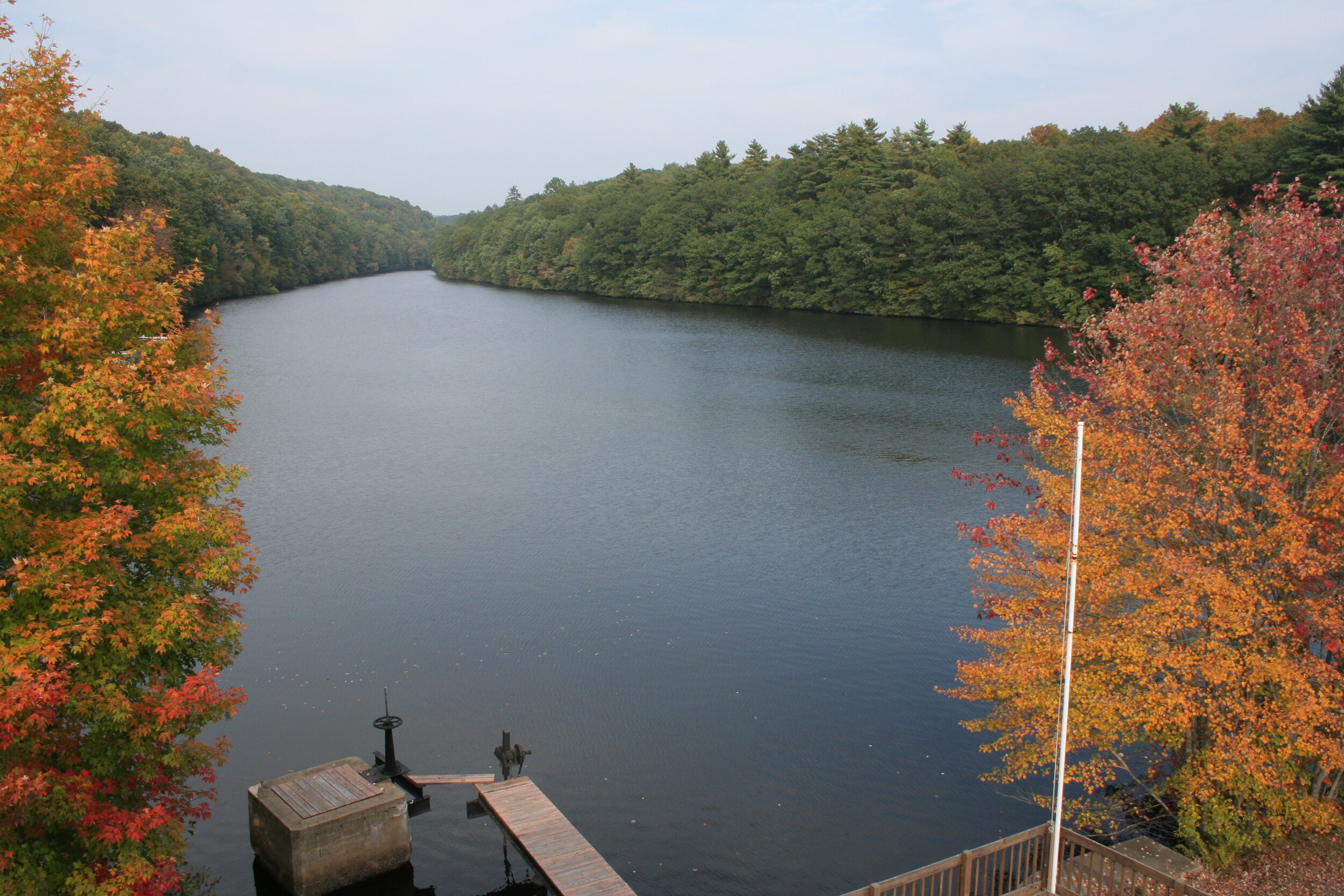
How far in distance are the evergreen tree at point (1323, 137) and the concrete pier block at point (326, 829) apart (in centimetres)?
6661

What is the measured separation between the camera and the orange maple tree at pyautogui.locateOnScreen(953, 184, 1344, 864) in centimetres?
1225

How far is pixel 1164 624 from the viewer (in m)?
12.5

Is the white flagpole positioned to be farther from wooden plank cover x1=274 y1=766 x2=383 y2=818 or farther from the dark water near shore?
wooden plank cover x1=274 y1=766 x2=383 y2=818

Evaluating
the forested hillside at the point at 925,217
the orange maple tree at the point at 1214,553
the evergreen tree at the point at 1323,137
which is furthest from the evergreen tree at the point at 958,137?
the orange maple tree at the point at 1214,553

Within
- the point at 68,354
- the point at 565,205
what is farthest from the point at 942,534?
the point at 565,205

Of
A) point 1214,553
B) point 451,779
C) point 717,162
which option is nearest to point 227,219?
point 717,162

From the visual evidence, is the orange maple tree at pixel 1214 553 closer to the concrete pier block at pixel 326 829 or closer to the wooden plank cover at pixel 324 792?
the concrete pier block at pixel 326 829

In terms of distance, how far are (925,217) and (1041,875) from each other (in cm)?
8306

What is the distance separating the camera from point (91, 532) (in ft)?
32.9

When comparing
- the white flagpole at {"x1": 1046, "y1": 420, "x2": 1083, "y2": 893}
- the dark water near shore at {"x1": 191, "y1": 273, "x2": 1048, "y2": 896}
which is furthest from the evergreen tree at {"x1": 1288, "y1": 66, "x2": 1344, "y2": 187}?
the white flagpole at {"x1": 1046, "y1": 420, "x2": 1083, "y2": 893}

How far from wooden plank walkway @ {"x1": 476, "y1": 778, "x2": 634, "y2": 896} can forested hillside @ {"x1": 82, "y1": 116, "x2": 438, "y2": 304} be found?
141 feet

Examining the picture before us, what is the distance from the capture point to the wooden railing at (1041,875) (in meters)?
11.5

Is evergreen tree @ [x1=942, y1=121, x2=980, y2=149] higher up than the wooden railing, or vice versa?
evergreen tree @ [x1=942, y1=121, x2=980, y2=149]

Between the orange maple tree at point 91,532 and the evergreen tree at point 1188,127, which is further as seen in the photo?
the evergreen tree at point 1188,127
